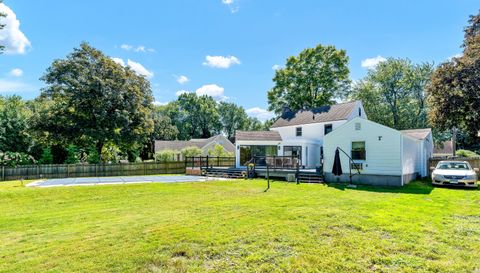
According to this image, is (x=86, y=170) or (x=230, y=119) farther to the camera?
(x=230, y=119)

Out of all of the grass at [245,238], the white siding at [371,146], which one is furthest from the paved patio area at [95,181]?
the white siding at [371,146]

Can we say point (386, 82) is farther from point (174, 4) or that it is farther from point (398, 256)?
point (398, 256)

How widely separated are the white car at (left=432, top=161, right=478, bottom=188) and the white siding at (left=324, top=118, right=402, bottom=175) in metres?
A: 1.98

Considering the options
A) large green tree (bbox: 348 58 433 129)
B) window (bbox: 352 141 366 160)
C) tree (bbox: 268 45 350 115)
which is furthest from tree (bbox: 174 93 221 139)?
window (bbox: 352 141 366 160)

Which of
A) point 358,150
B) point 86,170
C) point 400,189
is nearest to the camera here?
point 400,189

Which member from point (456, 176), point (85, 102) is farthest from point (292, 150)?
point (85, 102)

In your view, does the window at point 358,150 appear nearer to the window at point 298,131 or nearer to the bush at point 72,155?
the window at point 298,131

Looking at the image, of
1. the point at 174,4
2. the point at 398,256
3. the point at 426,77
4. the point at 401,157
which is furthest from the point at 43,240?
the point at 426,77

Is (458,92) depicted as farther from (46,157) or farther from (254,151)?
(46,157)

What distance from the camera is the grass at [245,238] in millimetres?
4148

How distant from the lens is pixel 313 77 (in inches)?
1400

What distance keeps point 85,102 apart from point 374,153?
Result: 895 inches

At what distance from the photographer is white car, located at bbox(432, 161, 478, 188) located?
13.9 m

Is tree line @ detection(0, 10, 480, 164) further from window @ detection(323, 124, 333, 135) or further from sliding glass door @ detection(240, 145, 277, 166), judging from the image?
sliding glass door @ detection(240, 145, 277, 166)
